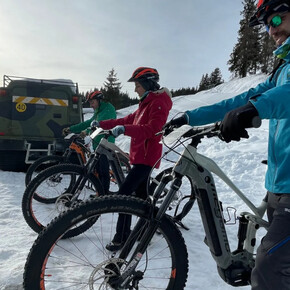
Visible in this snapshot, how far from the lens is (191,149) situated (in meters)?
1.91

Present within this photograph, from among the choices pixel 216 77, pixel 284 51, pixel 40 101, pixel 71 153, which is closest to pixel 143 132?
pixel 284 51

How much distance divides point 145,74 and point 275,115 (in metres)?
2.08

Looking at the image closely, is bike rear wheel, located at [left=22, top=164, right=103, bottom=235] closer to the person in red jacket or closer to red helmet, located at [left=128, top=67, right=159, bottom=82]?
the person in red jacket

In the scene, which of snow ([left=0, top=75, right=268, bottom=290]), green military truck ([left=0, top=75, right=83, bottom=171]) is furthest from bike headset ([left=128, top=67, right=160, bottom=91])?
green military truck ([left=0, top=75, right=83, bottom=171])

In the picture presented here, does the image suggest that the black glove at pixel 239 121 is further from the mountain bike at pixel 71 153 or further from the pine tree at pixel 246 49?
the pine tree at pixel 246 49

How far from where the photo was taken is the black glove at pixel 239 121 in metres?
1.37

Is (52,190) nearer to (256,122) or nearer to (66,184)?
(66,184)

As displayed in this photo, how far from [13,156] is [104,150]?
4.45m

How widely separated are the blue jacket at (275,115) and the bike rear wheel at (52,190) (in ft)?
6.84

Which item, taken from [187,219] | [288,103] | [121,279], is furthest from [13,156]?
[288,103]

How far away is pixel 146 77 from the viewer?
127 inches

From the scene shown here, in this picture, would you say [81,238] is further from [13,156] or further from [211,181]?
[13,156]

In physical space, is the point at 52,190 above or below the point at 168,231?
below

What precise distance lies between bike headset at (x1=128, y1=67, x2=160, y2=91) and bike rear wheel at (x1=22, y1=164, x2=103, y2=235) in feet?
4.88
